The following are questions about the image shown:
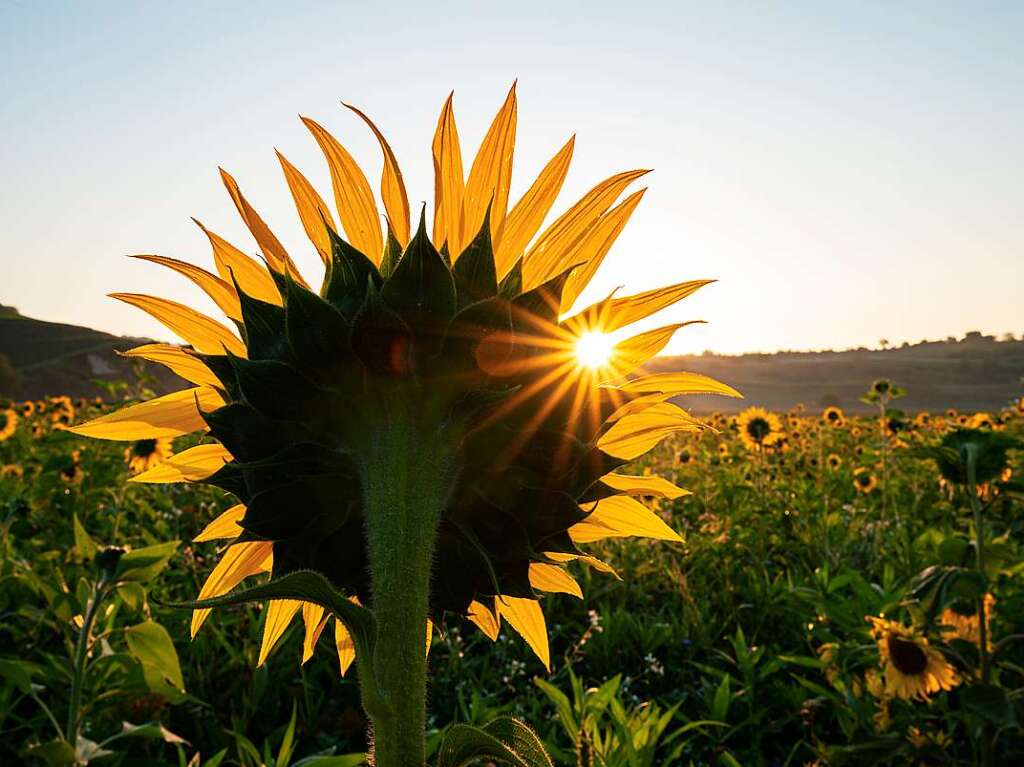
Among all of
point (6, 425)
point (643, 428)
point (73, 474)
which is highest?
point (643, 428)

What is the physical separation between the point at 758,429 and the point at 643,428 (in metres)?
6.86

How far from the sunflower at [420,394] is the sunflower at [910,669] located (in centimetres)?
177

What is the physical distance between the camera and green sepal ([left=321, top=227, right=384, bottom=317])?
70 centimetres

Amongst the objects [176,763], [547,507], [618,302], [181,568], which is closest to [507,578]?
[547,507]

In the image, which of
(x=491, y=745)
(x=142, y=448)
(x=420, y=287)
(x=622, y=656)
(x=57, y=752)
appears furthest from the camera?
(x=142, y=448)

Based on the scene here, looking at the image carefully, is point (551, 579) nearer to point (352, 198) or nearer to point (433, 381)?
point (433, 381)

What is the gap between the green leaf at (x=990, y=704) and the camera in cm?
179

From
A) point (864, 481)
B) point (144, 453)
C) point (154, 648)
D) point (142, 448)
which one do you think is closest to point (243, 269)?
point (154, 648)

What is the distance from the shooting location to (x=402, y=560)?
0.65m

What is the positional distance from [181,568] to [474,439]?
3234 mm

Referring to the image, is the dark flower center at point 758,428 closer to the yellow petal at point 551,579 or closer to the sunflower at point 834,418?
the sunflower at point 834,418

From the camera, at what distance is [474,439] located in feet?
2.38

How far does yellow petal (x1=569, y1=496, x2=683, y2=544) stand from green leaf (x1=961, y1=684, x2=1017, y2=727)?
55.3 inches

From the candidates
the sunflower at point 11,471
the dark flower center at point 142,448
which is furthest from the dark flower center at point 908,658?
the sunflower at point 11,471
